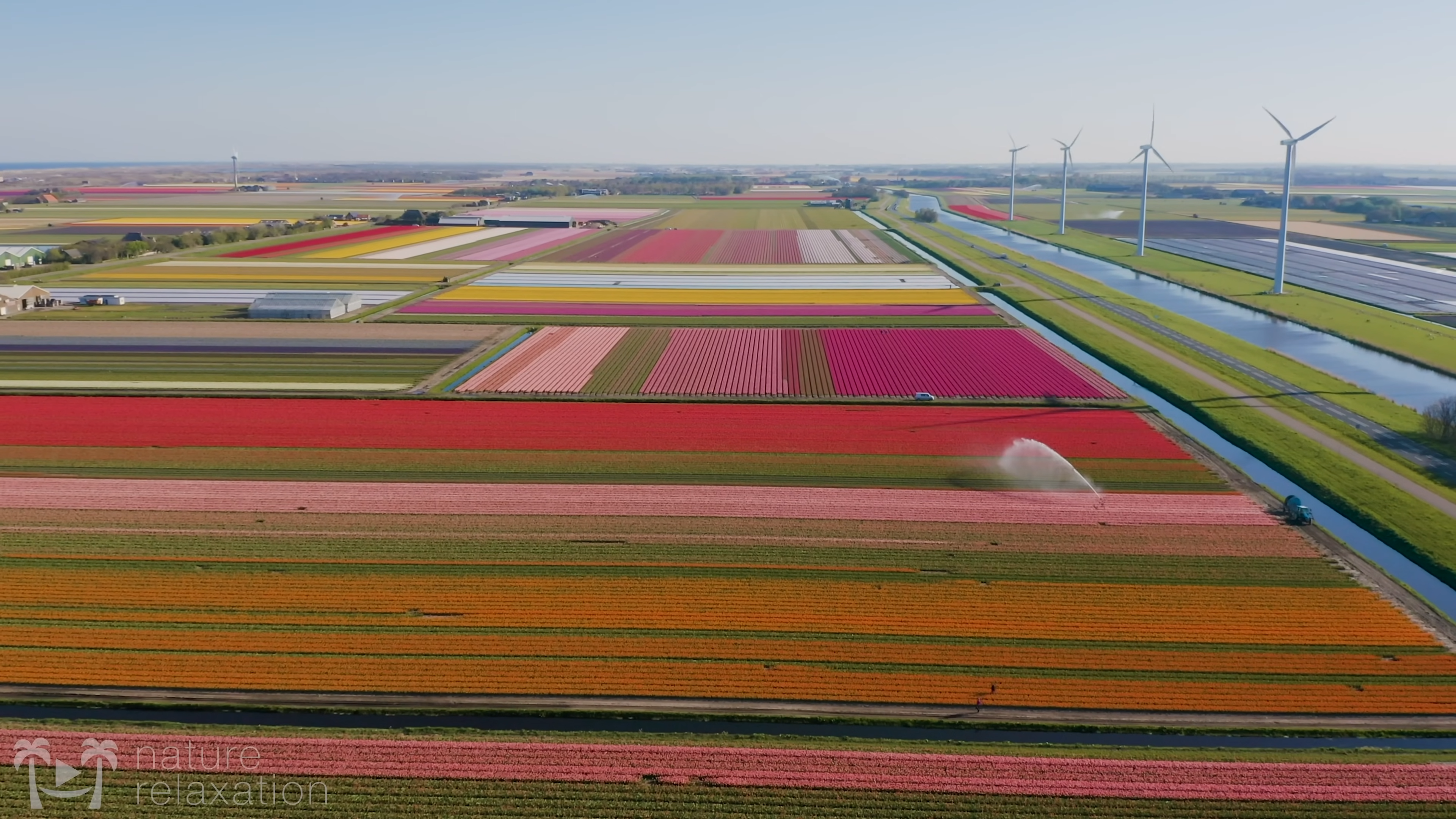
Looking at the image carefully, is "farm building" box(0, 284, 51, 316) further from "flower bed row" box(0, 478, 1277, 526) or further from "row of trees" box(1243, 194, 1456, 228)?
"row of trees" box(1243, 194, 1456, 228)

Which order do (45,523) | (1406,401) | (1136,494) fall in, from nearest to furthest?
(45,523) < (1136,494) < (1406,401)

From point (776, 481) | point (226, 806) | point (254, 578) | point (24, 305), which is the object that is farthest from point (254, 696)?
point (24, 305)

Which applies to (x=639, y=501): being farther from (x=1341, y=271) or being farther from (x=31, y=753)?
(x=1341, y=271)

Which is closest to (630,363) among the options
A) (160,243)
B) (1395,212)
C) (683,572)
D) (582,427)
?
(582,427)

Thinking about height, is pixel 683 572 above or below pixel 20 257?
below

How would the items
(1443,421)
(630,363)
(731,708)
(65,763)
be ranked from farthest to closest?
(630,363)
(1443,421)
(731,708)
(65,763)


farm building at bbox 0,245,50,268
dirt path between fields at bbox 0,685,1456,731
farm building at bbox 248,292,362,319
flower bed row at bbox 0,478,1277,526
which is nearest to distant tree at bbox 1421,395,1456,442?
flower bed row at bbox 0,478,1277,526

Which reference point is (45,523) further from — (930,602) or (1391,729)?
(1391,729)
